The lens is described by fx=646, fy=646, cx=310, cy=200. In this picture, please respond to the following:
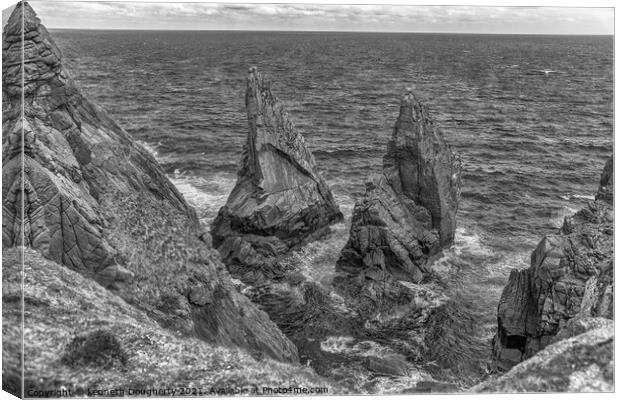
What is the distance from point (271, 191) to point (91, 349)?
25.8 m

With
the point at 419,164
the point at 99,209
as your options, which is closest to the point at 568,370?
the point at 99,209

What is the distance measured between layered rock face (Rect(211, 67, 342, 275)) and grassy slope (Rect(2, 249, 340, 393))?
2023 cm

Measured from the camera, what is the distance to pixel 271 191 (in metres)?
43.2

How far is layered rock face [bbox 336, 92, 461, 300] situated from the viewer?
127ft

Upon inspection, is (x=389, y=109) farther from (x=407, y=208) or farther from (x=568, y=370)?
(x=568, y=370)

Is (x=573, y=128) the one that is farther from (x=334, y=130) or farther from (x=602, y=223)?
(x=334, y=130)

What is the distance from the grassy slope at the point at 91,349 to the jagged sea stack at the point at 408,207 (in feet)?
60.1

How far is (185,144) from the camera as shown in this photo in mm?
58688

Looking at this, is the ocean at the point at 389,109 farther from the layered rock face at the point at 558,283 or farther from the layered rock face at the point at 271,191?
the layered rock face at the point at 558,283

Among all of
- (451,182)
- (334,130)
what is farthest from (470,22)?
(334,130)

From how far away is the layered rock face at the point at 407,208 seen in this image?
38.6 meters

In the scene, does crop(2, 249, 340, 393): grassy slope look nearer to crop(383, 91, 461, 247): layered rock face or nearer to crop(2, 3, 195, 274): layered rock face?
crop(2, 3, 195, 274): layered rock face

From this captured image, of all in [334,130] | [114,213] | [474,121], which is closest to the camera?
[114,213]

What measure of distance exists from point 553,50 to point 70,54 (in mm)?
22984
